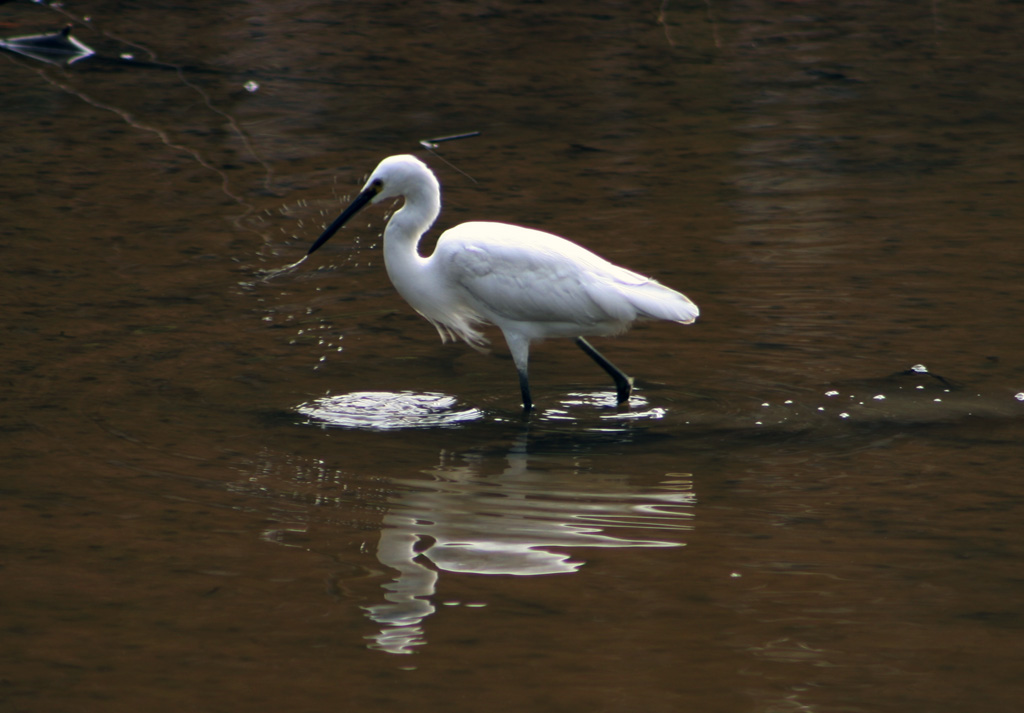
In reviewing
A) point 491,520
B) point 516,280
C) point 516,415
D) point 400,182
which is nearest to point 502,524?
point 491,520

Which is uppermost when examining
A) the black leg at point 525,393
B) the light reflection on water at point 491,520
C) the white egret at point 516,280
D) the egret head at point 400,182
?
the egret head at point 400,182

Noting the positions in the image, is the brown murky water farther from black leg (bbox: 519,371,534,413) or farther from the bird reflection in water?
black leg (bbox: 519,371,534,413)

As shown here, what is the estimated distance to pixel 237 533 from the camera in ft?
14.4

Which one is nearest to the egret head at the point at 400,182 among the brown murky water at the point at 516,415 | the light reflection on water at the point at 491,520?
the brown murky water at the point at 516,415

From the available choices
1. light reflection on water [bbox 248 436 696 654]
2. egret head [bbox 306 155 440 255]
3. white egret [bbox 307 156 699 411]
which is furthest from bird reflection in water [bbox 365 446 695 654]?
egret head [bbox 306 155 440 255]

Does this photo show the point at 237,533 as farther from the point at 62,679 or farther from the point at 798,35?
the point at 798,35

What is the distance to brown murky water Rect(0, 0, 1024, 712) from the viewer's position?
3.61 metres

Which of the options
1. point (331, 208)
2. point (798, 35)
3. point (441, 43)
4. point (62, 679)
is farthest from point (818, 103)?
point (62, 679)

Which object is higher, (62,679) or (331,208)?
(331,208)

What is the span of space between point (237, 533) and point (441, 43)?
9174 millimetres

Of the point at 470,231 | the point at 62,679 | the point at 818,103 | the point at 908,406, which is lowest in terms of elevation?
the point at 62,679

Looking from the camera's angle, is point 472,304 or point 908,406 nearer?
point 908,406

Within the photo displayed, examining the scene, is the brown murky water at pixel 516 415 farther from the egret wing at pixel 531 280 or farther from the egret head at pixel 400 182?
the egret head at pixel 400 182

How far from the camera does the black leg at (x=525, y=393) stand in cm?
551
